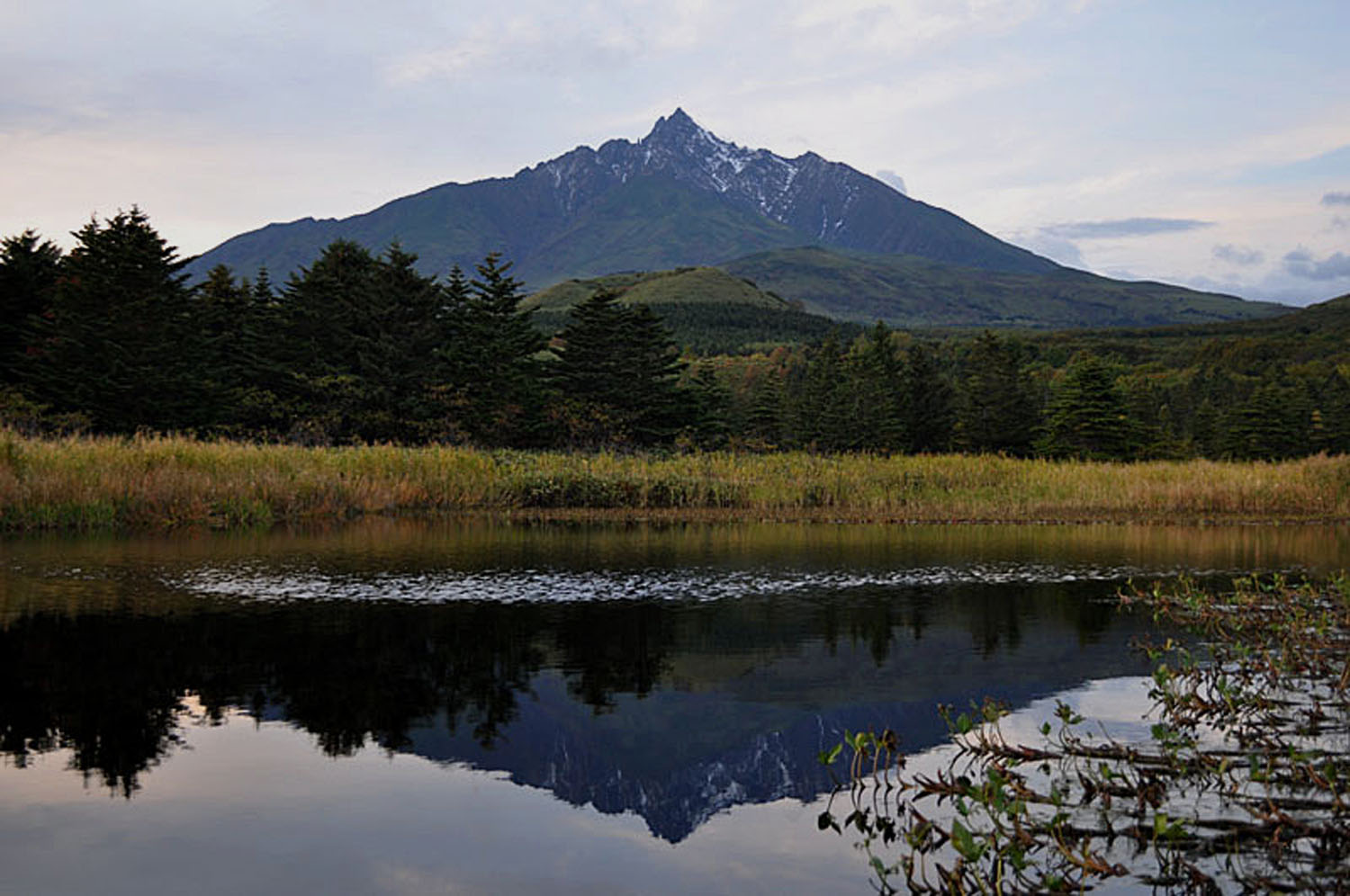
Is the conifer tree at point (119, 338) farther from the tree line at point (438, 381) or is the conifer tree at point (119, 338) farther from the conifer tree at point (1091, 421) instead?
the conifer tree at point (1091, 421)

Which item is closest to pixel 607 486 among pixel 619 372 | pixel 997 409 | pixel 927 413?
pixel 619 372

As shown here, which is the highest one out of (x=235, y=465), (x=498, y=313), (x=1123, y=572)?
(x=498, y=313)

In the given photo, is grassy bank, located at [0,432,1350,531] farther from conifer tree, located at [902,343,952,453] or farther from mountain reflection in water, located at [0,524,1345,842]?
conifer tree, located at [902,343,952,453]

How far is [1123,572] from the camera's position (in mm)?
20328

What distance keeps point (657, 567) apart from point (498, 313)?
42.8 m

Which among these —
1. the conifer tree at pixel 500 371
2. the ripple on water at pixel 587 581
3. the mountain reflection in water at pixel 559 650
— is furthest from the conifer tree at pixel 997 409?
the ripple on water at pixel 587 581

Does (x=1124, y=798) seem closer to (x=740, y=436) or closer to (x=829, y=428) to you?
(x=829, y=428)

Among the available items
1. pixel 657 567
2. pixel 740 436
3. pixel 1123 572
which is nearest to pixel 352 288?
pixel 740 436

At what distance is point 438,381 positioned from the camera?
2238 inches

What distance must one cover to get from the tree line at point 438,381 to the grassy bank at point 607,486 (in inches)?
596

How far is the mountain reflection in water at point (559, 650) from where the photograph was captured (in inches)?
342

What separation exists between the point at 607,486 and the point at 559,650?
22.8 m

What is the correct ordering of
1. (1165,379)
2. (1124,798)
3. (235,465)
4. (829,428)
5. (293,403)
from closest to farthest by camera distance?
(1124,798) < (235,465) < (293,403) < (829,428) < (1165,379)

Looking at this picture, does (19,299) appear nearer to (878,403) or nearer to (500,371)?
(500,371)
